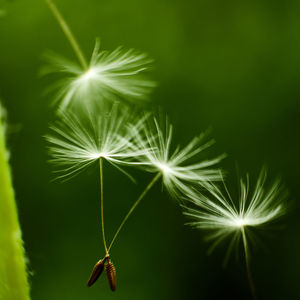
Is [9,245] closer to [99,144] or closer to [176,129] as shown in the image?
[99,144]

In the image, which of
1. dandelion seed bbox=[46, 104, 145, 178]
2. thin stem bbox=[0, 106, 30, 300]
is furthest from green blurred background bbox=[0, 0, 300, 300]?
thin stem bbox=[0, 106, 30, 300]

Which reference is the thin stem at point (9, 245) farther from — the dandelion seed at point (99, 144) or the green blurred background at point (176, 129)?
the green blurred background at point (176, 129)

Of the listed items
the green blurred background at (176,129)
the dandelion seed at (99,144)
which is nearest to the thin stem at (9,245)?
the dandelion seed at (99,144)

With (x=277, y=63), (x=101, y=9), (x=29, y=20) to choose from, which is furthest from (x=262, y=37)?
(x=29, y=20)

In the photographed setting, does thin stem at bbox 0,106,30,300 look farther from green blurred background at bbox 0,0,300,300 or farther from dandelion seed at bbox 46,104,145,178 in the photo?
green blurred background at bbox 0,0,300,300

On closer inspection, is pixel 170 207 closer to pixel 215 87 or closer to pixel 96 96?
pixel 215 87

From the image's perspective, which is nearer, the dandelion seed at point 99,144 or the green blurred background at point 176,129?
the dandelion seed at point 99,144

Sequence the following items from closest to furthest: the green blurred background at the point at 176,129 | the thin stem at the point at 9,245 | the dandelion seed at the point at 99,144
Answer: the thin stem at the point at 9,245
the dandelion seed at the point at 99,144
the green blurred background at the point at 176,129
